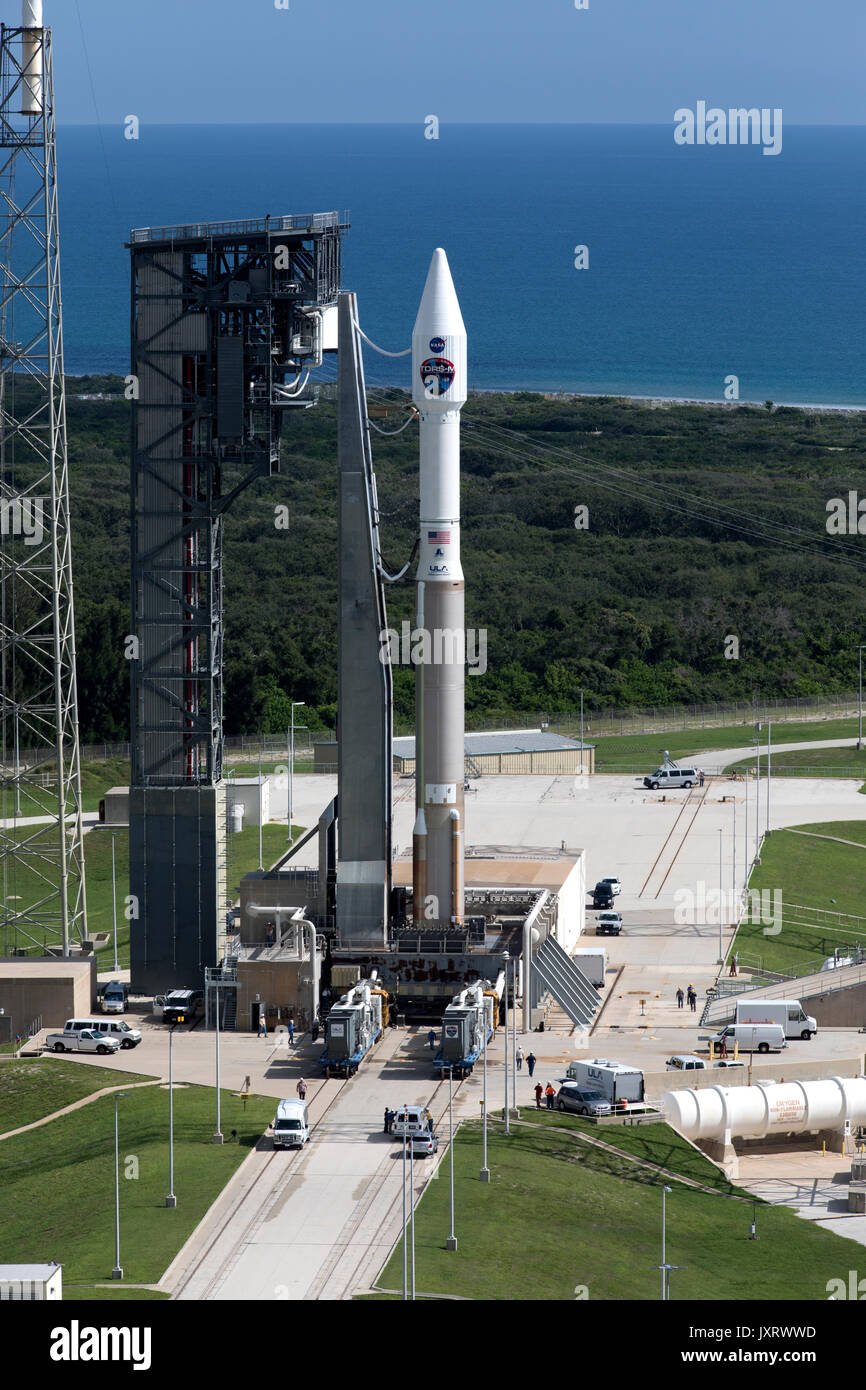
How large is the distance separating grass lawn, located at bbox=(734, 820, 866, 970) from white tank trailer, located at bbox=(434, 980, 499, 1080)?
1940 centimetres

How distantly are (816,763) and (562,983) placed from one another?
152ft

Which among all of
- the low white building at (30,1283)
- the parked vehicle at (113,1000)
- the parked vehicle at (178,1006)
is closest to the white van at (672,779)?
the parked vehicle at (178,1006)

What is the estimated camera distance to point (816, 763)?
115875 mm

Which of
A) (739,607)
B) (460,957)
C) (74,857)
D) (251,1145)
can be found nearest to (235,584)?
(739,607)

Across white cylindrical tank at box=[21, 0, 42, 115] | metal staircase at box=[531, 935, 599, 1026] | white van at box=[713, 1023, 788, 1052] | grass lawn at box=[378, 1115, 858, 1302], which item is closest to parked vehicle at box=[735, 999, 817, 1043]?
white van at box=[713, 1023, 788, 1052]

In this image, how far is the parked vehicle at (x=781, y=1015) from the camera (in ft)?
225

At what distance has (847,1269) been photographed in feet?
170

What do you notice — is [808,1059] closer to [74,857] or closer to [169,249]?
[74,857]

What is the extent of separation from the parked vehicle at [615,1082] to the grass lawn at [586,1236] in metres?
2.57

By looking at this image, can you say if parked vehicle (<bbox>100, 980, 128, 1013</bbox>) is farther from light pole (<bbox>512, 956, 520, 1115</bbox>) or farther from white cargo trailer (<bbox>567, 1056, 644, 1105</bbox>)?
white cargo trailer (<bbox>567, 1056, 644, 1105</bbox>)

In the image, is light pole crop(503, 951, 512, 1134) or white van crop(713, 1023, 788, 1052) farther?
white van crop(713, 1023, 788, 1052)

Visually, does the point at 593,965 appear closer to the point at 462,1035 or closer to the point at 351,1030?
the point at 462,1035

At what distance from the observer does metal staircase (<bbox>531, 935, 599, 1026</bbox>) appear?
2820 inches
